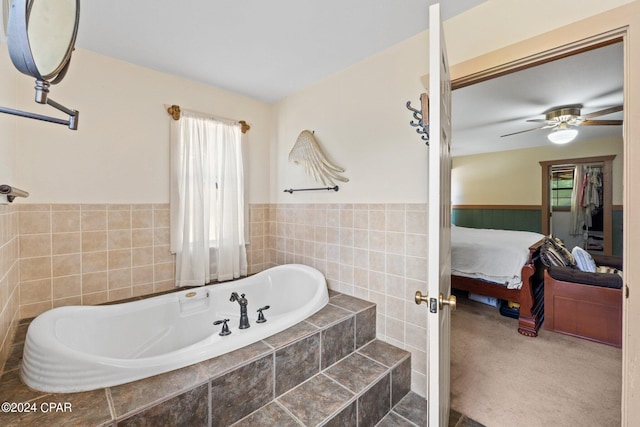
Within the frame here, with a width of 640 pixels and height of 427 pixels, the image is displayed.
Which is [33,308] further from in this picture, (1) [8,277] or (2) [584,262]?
(2) [584,262]

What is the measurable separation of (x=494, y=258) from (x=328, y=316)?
223 centimetres

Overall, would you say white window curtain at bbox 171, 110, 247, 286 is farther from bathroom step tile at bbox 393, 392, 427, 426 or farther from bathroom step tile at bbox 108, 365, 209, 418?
bathroom step tile at bbox 393, 392, 427, 426

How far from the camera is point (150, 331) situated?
1.82 m

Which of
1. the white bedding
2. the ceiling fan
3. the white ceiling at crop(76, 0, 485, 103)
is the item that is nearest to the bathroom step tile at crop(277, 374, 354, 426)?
the white ceiling at crop(76, 0, 485, 103)

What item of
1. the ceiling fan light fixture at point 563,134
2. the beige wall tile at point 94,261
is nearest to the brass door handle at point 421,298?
the beige wall tile at point 94,261

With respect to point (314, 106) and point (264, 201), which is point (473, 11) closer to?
point (314, 106)

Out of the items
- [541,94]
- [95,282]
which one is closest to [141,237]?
[95,282]

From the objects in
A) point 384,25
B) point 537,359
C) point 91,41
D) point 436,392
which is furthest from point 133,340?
point 537,359

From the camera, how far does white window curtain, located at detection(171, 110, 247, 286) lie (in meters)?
2.27

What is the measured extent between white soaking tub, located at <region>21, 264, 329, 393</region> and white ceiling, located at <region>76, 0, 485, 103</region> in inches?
67.6

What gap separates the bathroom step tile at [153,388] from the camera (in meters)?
1.01

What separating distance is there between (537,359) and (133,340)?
3.04m

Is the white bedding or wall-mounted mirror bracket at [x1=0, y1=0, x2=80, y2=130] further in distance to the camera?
the white bedding

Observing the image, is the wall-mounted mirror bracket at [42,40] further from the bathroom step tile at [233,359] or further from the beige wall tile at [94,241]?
the beige wall tile at [94,241]
